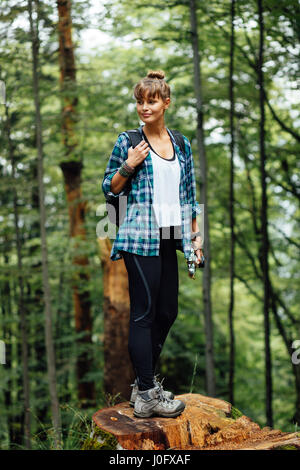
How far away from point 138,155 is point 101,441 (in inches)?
67.3

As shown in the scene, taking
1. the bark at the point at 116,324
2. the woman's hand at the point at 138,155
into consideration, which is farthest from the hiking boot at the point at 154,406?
the bark at the point at 116,324

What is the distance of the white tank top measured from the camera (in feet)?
9.58

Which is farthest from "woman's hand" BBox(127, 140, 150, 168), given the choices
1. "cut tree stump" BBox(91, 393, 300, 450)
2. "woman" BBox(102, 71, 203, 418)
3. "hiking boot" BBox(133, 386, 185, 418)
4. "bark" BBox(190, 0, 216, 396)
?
"bark" BBox(190, 0, 216, 396)

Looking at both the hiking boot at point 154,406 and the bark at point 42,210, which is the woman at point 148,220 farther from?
the bark at point 42,210

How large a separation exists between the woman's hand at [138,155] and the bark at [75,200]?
147 inches

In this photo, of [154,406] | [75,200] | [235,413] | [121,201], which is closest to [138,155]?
[121,201]

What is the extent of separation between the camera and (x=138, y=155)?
280 centimetres

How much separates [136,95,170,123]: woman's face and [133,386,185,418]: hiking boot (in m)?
1.67

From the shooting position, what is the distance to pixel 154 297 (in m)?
2.93

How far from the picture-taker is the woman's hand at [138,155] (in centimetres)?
279

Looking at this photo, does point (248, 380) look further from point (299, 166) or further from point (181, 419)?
point (181, 419)

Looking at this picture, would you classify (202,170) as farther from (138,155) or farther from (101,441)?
(101,441)

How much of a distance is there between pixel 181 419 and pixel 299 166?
5.99m
